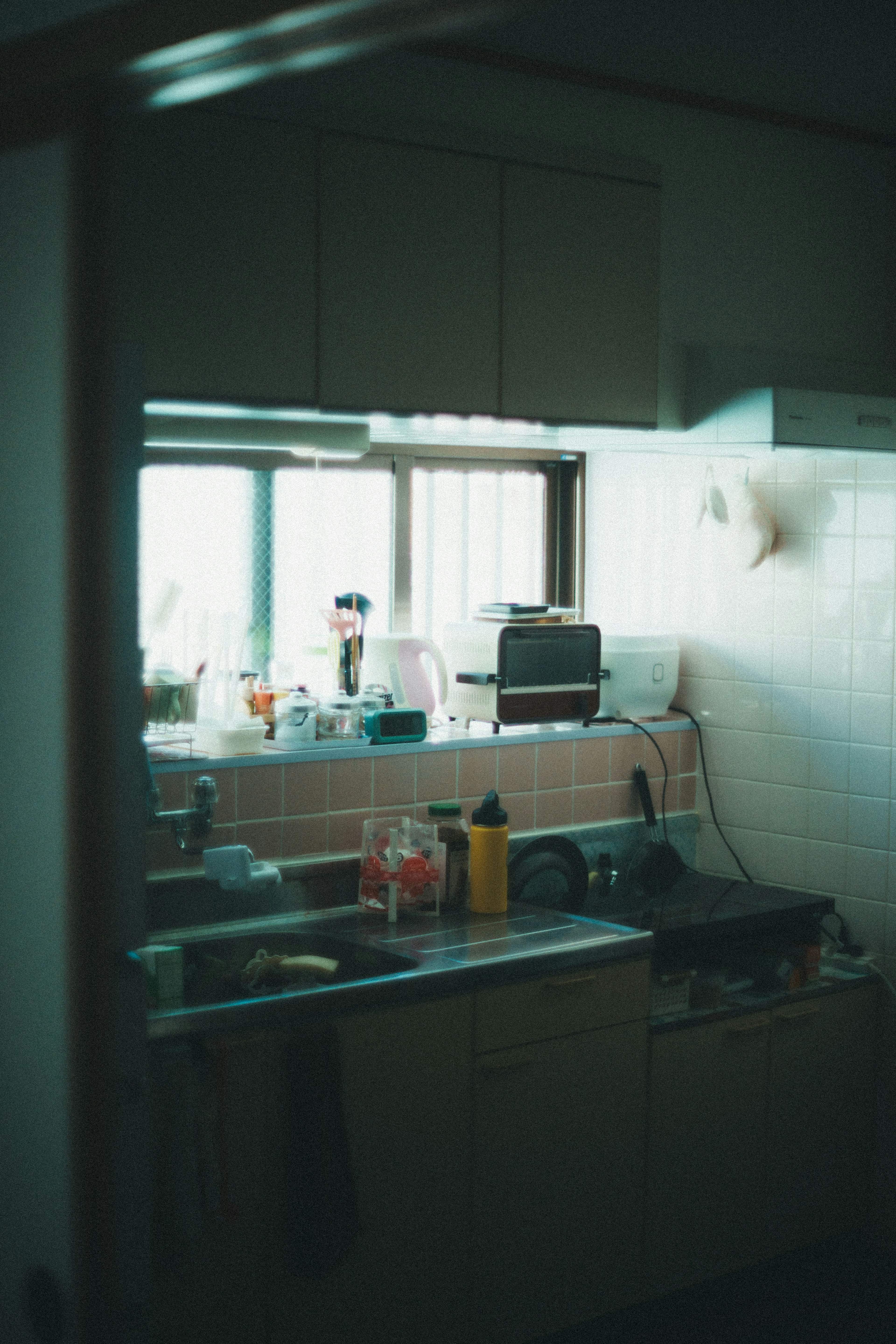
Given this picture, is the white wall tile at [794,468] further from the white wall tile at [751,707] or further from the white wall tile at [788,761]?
the white wall tile at [788,761]

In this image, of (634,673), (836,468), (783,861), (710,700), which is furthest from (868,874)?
(836,468)

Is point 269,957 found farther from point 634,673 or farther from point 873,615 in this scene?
point 873,615

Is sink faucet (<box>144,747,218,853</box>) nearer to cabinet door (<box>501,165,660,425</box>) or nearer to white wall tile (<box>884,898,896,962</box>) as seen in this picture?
cabinet door (<box>501,165,660,425</box>)

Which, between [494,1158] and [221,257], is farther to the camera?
[494,1158]

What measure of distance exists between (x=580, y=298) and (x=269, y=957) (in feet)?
4.77

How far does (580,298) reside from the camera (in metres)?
2.82

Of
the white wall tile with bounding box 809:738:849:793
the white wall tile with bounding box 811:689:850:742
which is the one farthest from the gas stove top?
the white wall tile with bounding box 811:689:850:742

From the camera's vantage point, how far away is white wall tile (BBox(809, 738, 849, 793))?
10.6 ft

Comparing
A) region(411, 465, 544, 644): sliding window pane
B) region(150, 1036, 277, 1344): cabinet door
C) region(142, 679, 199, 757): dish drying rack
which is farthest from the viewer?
region(411, 465, 544, 644): sliding window pane

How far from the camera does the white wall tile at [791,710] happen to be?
3.29 m

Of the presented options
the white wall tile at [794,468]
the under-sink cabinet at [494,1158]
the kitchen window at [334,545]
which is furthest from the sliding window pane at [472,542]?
the under-sink cabinet at [494,1158]

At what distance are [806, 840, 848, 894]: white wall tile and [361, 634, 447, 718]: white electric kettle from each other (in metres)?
0.96

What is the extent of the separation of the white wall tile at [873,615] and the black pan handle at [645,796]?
1.99 feet

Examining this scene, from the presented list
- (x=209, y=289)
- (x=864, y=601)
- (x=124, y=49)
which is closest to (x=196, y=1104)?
(x=209, y=289)
